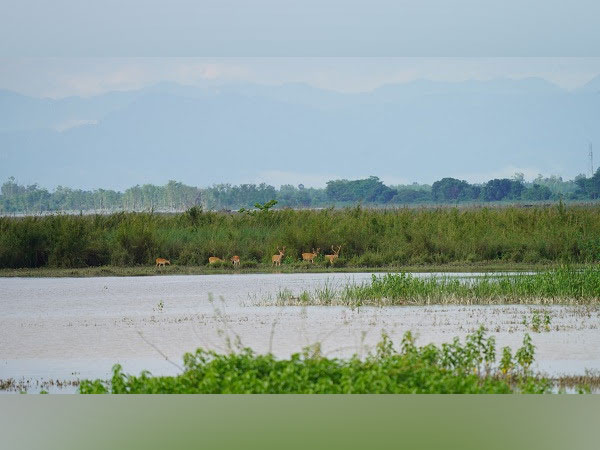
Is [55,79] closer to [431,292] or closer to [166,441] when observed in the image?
[166,441]

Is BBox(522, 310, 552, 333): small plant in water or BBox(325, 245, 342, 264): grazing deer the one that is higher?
BBox(325, 245, 342, 264): grazing deer

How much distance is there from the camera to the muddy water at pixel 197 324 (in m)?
6.18

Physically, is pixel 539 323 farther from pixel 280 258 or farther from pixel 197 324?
pixel 197 324

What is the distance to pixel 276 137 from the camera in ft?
22.2

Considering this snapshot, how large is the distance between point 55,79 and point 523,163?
2930 millimetres

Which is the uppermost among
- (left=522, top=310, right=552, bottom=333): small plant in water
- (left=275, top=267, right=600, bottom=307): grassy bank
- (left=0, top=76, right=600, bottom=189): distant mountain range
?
(left=0, top=76, right=600, bottom=189): distant mountain range

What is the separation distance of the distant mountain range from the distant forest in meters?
0.08

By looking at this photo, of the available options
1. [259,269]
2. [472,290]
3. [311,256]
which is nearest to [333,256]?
[311,256]

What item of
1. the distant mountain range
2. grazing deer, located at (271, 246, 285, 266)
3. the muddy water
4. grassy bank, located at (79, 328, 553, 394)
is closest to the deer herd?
grazing deer, located at (271, 246, 285, 266)

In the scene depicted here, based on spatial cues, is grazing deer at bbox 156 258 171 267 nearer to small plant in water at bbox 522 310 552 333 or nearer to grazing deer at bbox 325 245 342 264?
grazing deer at bbox 325 245 342 264

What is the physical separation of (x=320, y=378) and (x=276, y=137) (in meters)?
1.80

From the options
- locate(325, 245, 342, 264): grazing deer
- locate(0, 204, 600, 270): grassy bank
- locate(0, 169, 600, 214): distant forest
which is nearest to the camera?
locate(0, 169, 600, 214): distant forest

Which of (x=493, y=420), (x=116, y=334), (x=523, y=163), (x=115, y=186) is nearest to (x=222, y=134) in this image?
(x=115, y=186)

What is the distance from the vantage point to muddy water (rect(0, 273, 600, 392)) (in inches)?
243
